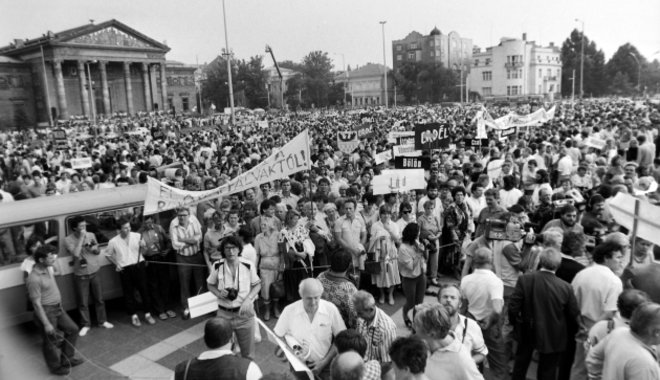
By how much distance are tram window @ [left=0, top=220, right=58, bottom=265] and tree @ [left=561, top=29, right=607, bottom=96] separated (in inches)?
4490

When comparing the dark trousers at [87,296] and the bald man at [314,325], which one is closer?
the bald man at [314,325]

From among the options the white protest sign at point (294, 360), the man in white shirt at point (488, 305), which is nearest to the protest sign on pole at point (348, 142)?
the man in white shirt at point (488, 305)

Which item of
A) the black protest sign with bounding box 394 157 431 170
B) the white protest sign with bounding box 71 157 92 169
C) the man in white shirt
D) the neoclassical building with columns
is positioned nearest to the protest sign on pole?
the black protest sign with bounding box 394 157 431 170

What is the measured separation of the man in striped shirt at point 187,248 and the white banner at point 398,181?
2.97 metres

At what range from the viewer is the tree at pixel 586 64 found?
4168 inches

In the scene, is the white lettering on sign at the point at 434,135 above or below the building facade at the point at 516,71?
below

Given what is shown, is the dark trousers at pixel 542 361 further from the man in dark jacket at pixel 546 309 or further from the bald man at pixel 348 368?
the bald man at pixel 348 368

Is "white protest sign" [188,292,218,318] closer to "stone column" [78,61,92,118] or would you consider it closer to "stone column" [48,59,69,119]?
"stone column" [78,61,92,118]

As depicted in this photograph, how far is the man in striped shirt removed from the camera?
7414mm

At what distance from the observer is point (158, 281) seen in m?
7.64

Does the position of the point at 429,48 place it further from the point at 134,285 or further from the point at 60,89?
the point at 134,285

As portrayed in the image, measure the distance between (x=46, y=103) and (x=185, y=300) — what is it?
75660 millimetres

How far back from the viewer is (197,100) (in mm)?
99688

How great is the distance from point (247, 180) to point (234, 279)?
213cm
